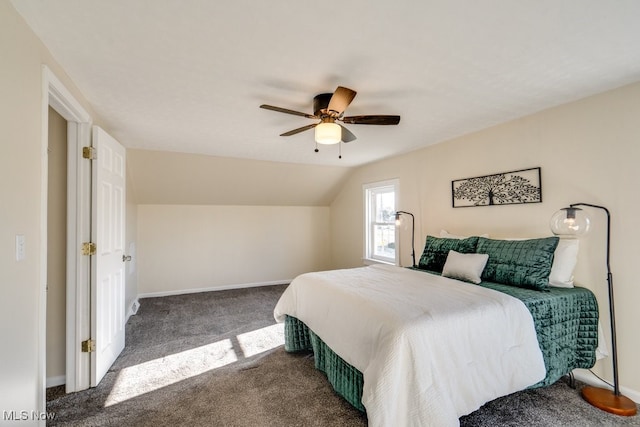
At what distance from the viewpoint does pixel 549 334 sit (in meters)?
Answer: 2.03

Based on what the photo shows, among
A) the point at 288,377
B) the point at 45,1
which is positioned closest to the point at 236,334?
the point at 288,377

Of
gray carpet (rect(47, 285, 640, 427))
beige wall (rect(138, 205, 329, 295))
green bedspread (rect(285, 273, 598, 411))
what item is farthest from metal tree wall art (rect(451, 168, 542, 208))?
beige wall (rect(138, 205, 329, 295))

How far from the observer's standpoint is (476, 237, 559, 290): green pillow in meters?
2.24

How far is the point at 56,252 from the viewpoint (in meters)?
2.20

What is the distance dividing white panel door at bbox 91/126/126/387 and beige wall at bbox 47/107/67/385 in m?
0.22

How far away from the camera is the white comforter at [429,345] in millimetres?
1480

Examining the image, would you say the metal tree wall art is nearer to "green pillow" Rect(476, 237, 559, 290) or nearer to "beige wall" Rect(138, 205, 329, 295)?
"green pillow" Rect(476, 237, 559, 290)

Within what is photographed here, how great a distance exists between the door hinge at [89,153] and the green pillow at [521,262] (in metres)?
3.42

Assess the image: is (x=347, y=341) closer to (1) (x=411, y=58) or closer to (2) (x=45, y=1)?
(1) (x=411, y=58)

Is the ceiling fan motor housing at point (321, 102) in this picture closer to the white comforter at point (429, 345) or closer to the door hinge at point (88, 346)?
the white comforter at point (429, 345)

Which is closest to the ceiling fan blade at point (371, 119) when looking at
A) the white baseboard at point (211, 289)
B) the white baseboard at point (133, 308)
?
the white baseboard at point (133, 308)

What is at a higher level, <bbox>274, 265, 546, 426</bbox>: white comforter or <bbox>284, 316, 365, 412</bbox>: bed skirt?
<bbox>274, 265, 546, 426</bbox>: white comforter

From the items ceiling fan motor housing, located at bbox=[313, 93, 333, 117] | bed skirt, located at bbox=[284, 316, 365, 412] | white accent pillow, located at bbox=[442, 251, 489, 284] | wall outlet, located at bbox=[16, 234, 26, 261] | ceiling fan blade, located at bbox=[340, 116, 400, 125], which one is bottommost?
bed skirt, located at bbox=[284, 316, 365, 412]

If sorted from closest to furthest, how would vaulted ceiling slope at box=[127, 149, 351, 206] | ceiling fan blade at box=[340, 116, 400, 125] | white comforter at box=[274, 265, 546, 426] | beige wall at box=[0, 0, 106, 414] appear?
beige wall at box=[0, 0, 106, 414]
white comforter at box=[274, 265, 546, 426]
ceiling fan blade at box=[340, 116, 400, 125]
vaulted ceiling slope at box=[127, 149, 351, 206]
